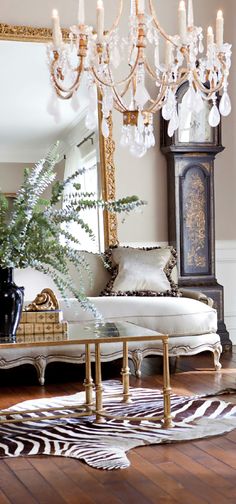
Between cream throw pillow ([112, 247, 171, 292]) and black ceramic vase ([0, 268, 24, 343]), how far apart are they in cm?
228

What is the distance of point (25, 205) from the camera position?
3.79 m

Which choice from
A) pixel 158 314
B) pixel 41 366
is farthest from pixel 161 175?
pixel 41 366

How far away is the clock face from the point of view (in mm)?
6832

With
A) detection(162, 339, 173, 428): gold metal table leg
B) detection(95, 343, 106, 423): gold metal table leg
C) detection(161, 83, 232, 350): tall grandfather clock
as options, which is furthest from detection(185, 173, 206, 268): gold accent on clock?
detection(162, 339, 173, 428): gold metal table leg

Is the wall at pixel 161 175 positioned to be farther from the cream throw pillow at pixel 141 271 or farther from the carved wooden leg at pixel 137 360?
the carved wooden leg at pixel 137 360

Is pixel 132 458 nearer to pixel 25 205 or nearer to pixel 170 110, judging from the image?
pixel 25 205

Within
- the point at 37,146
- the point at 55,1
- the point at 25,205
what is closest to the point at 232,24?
the point at 55,1

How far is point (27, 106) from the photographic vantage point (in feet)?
21.9

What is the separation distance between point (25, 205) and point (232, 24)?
13.5ft

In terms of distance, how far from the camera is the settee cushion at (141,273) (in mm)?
6109

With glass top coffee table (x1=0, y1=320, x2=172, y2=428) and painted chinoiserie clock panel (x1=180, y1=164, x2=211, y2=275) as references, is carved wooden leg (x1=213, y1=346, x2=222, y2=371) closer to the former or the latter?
painted chinoiserie clock panel (x1=180, y1=164, x2=211, y2=275)

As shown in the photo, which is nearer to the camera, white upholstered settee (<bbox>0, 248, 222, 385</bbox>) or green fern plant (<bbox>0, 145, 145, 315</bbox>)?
green fern plant (<bbox>0, 145, 145, 315</bbox>)

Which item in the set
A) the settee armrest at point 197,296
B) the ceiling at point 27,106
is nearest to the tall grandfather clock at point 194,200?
the settee armrest at point 197,296

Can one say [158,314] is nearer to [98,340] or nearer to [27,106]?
[98,340]
